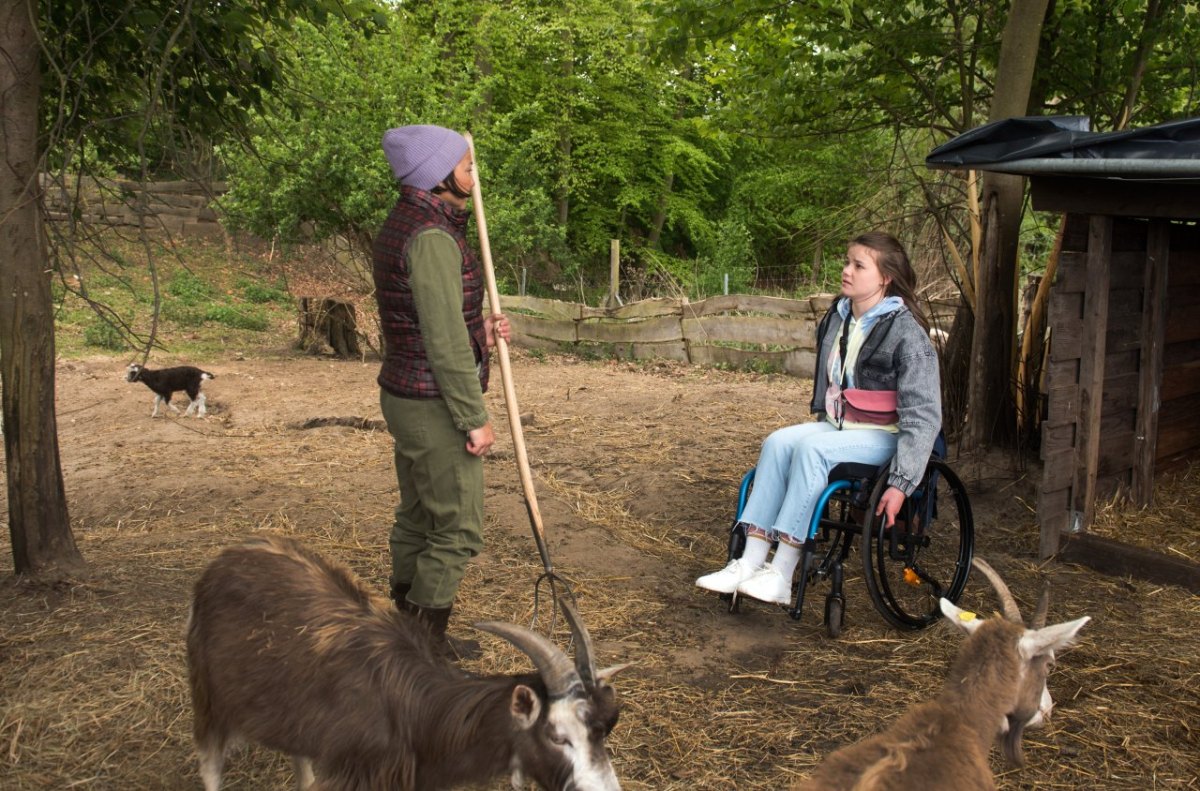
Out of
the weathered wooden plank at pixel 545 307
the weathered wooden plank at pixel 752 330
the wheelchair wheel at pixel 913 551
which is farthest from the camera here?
the weathered wooden plank at pixel 545 307

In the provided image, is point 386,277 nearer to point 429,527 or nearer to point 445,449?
point 445,449

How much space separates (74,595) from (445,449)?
2.20 m

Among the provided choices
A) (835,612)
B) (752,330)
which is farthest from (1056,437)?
(752,330)

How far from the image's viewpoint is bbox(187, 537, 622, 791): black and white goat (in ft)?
8.36

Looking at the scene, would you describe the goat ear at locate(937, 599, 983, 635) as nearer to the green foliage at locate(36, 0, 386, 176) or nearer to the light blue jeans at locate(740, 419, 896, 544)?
the light blue jeans at locate(740, 419, 896, 544)

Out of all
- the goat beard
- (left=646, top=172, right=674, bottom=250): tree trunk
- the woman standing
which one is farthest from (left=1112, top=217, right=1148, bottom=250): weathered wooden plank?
(left=646, top=172, right=674, bottom=250): tree trunk

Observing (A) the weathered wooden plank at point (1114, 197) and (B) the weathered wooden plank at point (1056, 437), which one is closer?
(A) the weathered wooden plank at point (1114, 197)

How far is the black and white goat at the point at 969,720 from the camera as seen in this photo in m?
2.40

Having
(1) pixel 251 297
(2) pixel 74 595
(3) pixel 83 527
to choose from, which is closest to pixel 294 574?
(2) pixel 74 595

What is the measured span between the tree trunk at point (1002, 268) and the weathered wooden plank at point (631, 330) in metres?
7.26

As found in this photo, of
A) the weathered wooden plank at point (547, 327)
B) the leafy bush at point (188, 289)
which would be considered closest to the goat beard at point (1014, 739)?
the weathered wooden plank at point (547, 327)

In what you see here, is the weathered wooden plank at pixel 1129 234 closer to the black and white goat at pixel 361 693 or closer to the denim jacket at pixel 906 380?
the denim jacket at pixel 906 380

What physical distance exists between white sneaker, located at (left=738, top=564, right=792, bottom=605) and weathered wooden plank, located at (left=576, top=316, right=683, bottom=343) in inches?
369

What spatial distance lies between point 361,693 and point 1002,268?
5.07 m
